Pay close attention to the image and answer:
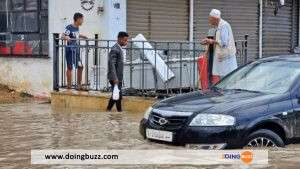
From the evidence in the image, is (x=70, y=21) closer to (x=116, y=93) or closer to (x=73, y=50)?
(x=73, y=50)

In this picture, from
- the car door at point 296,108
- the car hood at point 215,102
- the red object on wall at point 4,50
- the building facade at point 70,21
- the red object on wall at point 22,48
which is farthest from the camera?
the red object on wall at point 4,50

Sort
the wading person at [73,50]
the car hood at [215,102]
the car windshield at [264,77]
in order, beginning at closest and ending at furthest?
the car hood at [215,102], the car windshield at [264,77], the wading person at [73,50]

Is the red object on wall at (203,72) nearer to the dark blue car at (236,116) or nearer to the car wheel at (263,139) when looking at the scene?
the dark blue car at (236,116)

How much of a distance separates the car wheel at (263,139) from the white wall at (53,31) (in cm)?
694

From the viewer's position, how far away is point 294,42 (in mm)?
A: 21625

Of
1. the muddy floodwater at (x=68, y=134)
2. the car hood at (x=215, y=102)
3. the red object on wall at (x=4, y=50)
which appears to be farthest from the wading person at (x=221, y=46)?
the red object on wall at (x=4, y=50)

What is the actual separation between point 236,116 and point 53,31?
9382mm

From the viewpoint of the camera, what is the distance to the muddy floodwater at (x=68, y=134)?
25.2ft

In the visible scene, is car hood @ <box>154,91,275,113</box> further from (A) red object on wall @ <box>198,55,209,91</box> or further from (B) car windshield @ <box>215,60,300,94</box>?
(A) red object on wall @ <box>198,55,209,91</box>

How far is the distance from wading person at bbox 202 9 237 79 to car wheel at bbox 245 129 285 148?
3949 millimetres

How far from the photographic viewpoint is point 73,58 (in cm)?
1408

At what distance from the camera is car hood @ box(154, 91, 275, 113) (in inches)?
310

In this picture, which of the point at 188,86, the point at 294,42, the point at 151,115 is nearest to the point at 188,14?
the point at 188,86

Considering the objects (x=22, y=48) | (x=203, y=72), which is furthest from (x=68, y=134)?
Result: (x=22, y=48)
